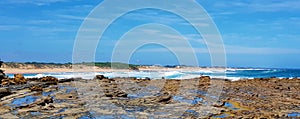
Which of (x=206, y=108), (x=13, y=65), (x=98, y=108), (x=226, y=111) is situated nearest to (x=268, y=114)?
(x=226, y=111)

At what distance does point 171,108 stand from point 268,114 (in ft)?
13.2

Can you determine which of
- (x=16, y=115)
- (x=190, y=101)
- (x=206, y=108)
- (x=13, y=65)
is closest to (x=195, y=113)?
(x=206, y=108)

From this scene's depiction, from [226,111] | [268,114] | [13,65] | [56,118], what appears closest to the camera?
[56,118]

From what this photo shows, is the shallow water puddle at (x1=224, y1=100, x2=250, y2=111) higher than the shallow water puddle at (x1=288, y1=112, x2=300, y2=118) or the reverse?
higher

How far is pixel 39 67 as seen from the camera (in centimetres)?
9125

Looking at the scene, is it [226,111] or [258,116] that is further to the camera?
[226,111]

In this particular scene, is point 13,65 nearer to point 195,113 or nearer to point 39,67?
point 39,67

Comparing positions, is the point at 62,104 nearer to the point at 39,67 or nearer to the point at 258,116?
the point at 258,116

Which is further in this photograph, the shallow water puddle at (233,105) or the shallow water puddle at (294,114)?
the shallow water puddle at (233,105)

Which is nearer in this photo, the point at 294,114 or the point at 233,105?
the point at 294,114

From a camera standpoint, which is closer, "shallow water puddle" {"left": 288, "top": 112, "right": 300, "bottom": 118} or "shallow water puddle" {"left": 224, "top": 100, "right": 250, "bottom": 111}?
"shallow water puddle" {"left": 288, "top": 112, "right": 300, "bottom": 118}

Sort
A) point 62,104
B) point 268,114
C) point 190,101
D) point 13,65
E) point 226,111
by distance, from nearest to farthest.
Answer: point 268,114
point 226,111
point 62,104
point 190,101
point 13,65

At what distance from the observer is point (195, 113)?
549 inches

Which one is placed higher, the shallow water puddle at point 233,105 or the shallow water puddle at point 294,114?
the shallow water puddle at point 233,105
